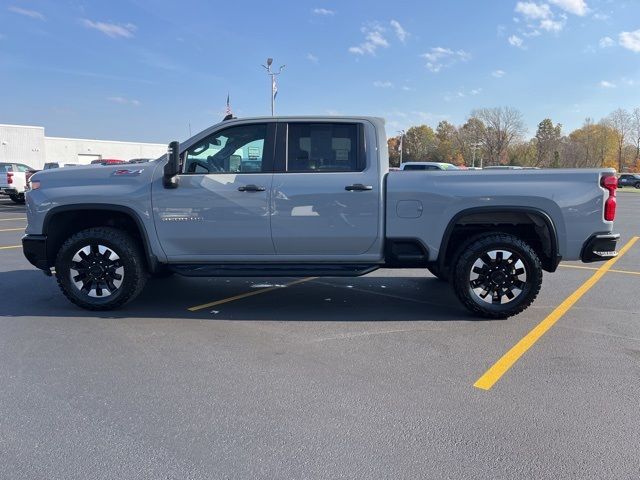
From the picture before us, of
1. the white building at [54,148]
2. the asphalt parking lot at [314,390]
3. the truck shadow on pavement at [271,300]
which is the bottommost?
the asphalt parking lot at [314,390]

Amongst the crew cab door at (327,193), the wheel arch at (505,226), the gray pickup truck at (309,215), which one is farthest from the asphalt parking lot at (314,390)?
the crew cab door at (327,193)

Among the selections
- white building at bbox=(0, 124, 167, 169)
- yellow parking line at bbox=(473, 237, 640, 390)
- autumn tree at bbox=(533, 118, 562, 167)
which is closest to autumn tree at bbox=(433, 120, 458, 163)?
autumn tree at bbox=(533, 118, 562, 167)

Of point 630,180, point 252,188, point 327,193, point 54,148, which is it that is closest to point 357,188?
point 327,193

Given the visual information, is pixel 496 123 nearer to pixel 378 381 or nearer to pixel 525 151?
pixel 525 151

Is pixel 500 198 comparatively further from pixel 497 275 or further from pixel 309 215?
pixel 309 215

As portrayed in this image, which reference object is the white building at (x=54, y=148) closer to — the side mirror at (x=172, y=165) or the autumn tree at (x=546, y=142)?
the side mirror at (x=172, y=165)

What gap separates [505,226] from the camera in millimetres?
5395

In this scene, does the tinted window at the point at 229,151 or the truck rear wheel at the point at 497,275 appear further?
the tinted window at the point at 229,151

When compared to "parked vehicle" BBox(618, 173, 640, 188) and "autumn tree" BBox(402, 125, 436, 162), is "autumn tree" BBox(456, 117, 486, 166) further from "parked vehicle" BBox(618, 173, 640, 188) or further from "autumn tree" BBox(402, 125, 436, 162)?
"parked vehicle" BBox(618, 173, 640, 188)

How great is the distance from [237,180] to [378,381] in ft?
8.44

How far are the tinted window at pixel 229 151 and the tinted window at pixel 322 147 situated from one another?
0.34 metres

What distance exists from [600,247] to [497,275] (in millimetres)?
1042

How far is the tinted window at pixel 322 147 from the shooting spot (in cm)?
520

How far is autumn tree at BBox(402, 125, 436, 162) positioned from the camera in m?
114
